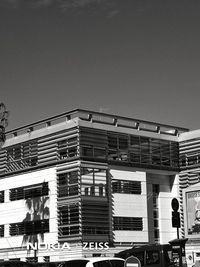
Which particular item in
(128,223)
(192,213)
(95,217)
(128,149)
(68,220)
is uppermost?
(128,149)

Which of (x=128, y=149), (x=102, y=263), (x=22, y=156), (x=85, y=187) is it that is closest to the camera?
(x=102, y=263)

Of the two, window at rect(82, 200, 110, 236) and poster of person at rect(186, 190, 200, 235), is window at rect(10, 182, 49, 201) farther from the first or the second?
poster of person at rect(186, 190, 200, 235)

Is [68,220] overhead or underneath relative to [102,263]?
overhead

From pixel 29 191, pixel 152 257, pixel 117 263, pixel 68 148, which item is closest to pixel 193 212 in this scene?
pixel 68 148

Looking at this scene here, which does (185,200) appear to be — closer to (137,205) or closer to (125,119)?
(137,205)

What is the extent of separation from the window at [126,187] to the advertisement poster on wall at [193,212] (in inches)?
176

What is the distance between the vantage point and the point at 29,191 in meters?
52.7

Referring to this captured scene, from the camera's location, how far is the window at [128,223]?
50.6 metres

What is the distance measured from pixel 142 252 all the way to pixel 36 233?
24.9 meters

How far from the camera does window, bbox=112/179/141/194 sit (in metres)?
51.0

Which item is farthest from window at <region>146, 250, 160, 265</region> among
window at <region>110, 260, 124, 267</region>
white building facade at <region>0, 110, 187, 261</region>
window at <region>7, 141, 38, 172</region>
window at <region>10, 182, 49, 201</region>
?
window at <region>7, 141, 38, 172</region>

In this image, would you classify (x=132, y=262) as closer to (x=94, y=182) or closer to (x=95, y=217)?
(x=95, y=217)

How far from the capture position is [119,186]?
2020 inches

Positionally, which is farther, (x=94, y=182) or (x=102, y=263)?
(x=94, y=182)
